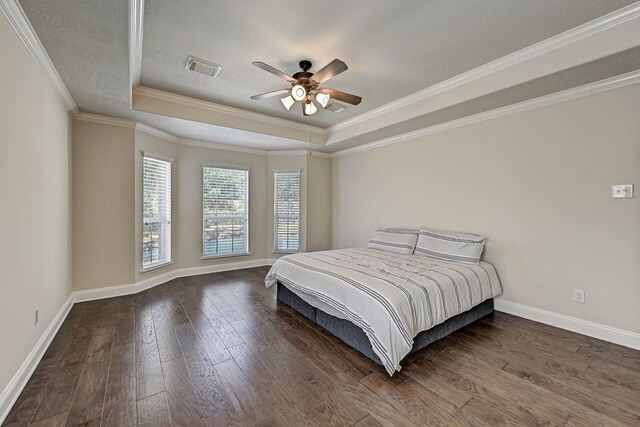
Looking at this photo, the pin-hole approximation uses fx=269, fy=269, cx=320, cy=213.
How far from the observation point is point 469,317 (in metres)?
2.94

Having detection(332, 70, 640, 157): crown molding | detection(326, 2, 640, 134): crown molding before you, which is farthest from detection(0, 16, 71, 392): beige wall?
detection(332, 70, 640, 157): crown molding

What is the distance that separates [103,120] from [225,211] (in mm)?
2318

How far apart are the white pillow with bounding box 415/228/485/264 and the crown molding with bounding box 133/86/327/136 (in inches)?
Result: 109

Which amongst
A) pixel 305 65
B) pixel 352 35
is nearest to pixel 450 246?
pixel 352 35

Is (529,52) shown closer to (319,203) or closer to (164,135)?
(319,203)

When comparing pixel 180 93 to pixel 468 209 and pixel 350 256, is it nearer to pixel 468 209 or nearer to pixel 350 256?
pixel 350 256

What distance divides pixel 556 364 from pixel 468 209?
196cm

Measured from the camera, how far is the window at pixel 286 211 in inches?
227

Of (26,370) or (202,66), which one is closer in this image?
(26,370)

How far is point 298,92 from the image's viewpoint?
2.70m

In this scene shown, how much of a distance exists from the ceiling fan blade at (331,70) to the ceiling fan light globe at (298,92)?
0.56 ft

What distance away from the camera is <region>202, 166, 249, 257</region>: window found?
5098mm

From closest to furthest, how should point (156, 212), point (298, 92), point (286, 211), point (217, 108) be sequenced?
1. point (298, 92)
2. point (217, 108)
3. point (156, 212)
4. point (286, 211)

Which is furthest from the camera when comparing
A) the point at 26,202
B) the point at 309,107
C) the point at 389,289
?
the point at 309,107
